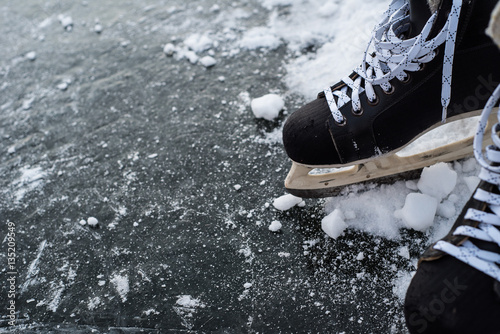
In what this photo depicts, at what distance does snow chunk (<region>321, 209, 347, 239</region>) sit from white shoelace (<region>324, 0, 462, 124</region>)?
21cm

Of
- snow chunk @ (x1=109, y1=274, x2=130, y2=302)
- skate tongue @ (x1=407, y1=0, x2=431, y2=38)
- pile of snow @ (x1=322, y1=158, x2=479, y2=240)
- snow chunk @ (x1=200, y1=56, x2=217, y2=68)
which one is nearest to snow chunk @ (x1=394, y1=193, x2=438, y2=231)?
pile of snow @ (x1=322, y1=158, x2=479, y2=240)

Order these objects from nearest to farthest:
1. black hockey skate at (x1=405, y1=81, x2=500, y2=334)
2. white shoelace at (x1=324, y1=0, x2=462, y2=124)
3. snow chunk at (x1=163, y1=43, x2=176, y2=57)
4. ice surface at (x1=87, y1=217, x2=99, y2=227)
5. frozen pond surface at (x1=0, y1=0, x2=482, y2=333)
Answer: black hockey skate at (x1=405, y1=81, x2=500, y2=334) → white shoelace at (x1=324, y1=0, x2=462, y2=124) → frozen pond surface at (x1=0, y1=0, x2=482, y2=333) → ice surface at (x1=87, y1=217, x2=99, y2=227) → snow chunk at (x1=163, y1=43, x2=176, y2=57)

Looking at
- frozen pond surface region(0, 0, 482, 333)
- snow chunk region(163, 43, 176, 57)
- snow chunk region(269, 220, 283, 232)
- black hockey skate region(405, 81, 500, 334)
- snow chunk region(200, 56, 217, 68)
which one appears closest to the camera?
black hockey skate region(405, 81, 500, 334)

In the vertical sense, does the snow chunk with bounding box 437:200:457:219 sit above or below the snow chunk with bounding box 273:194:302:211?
above

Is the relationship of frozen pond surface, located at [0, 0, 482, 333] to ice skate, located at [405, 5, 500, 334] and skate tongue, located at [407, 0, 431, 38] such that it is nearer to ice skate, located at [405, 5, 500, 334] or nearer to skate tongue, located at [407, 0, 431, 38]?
ice skate, located at [405, 5, 500, 334]

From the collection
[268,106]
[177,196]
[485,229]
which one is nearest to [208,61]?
[268,106]

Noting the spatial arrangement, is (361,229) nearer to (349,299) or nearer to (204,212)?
(349,299)

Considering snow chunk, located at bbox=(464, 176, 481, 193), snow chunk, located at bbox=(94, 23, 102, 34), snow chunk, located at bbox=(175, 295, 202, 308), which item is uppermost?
snow chunk, located at bbox=(94, 23, 102, 34)

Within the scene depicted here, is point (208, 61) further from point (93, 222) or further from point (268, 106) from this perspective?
point (93, 222)

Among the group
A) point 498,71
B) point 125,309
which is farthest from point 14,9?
point 498,71

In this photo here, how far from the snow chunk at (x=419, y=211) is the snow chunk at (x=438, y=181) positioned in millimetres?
42

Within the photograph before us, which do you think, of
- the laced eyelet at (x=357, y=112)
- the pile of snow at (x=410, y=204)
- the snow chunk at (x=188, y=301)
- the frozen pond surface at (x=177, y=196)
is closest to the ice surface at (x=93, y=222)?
the frozen pond surface at (x=177, y=196)

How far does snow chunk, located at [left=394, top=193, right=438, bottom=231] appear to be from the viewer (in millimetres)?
927

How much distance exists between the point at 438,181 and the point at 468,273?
361mm
